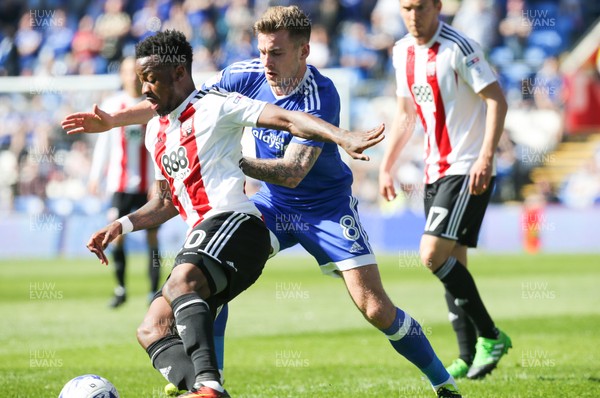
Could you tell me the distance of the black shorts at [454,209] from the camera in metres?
6.80

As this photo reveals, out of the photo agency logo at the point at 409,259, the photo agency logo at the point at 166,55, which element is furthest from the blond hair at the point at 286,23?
the photo agency logo at the point at 409,259

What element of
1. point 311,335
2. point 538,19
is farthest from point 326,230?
point 538,19

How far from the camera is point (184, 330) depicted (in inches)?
184

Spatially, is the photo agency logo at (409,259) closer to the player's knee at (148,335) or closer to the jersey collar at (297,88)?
the jersey collar at (297,88)

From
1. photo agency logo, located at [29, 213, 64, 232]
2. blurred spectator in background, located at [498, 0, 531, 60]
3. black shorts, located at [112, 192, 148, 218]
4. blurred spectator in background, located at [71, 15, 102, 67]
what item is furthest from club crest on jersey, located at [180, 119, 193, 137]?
blurred spectator in background, located at [71, 15, 102, 67]

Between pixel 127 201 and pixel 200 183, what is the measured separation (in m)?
7.33

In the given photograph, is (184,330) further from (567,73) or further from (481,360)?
(567,73)

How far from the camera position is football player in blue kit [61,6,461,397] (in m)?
5.70

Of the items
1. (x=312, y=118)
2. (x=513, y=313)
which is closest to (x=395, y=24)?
(x=513, y=313)

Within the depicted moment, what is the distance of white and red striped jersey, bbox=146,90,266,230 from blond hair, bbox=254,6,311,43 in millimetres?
742

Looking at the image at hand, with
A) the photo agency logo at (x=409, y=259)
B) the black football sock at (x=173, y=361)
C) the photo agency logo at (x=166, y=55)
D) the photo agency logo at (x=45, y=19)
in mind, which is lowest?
the photo agency logo at (x=409, y=259)

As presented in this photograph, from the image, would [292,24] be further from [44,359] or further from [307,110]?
[44,359]

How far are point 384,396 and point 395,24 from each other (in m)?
20.0

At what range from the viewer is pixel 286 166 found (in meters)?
5.27
